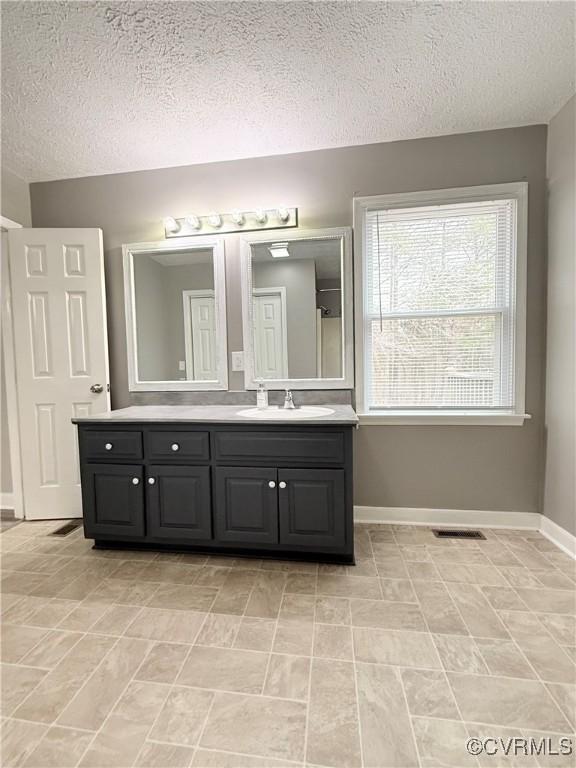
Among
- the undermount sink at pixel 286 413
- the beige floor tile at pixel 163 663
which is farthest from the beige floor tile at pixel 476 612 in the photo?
the beige floor tile at pixel 163 663

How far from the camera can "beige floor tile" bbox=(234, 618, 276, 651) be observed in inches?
54.6

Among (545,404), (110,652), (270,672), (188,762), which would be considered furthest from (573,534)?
(110,652)

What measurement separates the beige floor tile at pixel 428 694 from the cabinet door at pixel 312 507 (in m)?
0.69

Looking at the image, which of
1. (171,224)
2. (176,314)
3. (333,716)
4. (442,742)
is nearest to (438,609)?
(442,742)

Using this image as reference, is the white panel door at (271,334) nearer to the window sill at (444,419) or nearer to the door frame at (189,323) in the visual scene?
the door frame at (189,323)

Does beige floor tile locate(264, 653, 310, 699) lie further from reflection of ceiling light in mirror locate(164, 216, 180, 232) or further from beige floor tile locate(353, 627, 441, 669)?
reflection of ceiling light in mirror locate(164, 216, 180, 232)

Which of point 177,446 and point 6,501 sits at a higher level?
point 177,446

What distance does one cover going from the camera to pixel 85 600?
169 centimetres

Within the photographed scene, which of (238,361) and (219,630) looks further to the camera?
(238,361)

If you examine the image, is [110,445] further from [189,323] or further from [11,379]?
[11,379]

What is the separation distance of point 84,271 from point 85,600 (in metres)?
2.11

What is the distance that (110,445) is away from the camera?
207 centimetres

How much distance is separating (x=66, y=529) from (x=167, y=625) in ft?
4.66

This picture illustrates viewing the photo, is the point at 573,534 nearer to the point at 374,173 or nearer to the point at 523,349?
the point at 523,349
